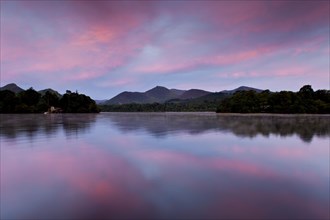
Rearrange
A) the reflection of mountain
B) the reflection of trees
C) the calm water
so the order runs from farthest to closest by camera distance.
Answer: the reflection of mountain
the reflection of trees
the calm water

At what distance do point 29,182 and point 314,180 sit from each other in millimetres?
8276

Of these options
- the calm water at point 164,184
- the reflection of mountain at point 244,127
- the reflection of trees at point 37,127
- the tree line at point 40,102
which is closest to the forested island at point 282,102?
the reflection of mountain at point 244,127

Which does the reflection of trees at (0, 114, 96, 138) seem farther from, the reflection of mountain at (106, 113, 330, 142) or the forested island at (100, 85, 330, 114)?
the forested island at (100, 85, 330, 114)

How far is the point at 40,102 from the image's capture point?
12144 cm

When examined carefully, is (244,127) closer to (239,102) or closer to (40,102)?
(239,102)

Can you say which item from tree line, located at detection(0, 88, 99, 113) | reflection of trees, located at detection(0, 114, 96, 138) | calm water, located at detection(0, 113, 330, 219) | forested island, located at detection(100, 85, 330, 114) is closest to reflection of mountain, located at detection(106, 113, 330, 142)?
reflection of trees, located at detection(0, 114, 96, 138)

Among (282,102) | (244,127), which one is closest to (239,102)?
(282,102)

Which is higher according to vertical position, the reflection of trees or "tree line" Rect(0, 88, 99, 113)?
"tree line" Rect(0, 88, 99, 113)

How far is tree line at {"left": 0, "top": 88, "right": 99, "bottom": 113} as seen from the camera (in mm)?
111438

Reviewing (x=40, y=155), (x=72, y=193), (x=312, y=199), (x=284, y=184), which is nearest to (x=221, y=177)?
(x=284, y=184)

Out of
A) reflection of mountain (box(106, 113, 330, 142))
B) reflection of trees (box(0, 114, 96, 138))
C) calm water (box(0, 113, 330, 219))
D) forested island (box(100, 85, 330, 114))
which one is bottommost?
reflection of mountain (box(106, 113, 330, 142))

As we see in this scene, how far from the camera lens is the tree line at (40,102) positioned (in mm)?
111438

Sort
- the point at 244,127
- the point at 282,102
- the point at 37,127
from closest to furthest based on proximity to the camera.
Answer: the point at 37,127 < the point at 244,127 < the point at 282,102

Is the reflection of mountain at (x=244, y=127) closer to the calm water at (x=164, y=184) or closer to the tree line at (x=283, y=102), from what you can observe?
the calm water at (x=164, y=184)
